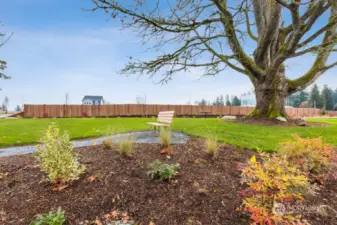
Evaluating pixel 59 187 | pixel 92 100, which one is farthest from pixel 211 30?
pixel 92 100

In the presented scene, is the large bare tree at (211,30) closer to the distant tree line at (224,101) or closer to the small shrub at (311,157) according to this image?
the small shrub at (311,157)

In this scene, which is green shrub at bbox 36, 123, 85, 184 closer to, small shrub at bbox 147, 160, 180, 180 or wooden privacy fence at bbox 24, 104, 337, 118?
small shrub at bbox 147, 160, 180, 180

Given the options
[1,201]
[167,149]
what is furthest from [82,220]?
[167,149]

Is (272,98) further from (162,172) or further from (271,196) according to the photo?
(271,196)

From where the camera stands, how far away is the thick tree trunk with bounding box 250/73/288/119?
30.3 feet

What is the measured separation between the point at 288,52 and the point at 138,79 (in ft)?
15.2

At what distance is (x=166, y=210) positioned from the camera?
2.16 metres

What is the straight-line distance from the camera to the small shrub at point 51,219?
6.13 ft

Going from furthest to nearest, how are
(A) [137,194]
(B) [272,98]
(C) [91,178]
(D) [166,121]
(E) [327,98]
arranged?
(E) [327,98]
(B) [272,98]
(D) [166,121]
(C) [91,178]
(A) [137,194]

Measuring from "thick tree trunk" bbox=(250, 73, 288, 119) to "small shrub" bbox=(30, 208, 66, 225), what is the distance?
9146mm

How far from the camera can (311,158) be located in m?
2.81

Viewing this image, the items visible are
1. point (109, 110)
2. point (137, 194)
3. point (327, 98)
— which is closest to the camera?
point (137, 194)

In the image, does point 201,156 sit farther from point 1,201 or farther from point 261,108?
point 261,108

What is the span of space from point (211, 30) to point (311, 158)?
4997mm
